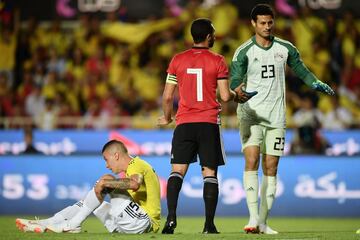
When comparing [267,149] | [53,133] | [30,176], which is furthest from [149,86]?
[267,149]

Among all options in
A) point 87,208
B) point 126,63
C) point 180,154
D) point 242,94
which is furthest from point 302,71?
point 126,63

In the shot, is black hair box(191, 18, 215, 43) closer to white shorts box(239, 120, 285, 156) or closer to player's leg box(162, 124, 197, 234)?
player's leg box(162, 124, 197, 234)

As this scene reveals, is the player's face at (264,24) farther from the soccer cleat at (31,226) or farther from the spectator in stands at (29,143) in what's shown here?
the spectator in stands at (29,143)

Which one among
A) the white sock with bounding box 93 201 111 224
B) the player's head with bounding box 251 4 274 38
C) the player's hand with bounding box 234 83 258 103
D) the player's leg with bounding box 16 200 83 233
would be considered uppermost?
the player's head with bounding box 251 4 274 38

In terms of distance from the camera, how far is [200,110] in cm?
972

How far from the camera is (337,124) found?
20250 mm

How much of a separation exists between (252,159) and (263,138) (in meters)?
0.30

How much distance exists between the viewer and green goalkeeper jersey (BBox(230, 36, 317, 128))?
33.7 ft

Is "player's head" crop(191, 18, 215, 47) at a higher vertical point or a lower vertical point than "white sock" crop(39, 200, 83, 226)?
higher

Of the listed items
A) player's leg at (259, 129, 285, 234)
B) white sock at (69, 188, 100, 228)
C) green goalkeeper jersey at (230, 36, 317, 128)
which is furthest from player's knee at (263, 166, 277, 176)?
white sock at (69, 188, 100, 228)

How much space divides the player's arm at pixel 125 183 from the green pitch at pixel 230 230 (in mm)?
497

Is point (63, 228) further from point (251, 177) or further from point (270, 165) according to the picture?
point (270, 165)

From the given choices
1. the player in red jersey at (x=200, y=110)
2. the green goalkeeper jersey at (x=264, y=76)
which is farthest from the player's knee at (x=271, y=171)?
the player in red jersey at (x=200, y=110)

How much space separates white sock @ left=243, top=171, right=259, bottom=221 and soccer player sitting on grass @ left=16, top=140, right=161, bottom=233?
3.36 feet
